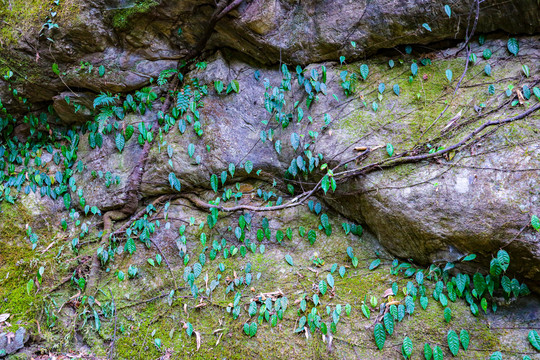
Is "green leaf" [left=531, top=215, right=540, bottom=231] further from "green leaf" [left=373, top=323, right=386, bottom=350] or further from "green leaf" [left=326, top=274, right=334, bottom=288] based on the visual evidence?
"green leaf" [left=326, top=274, right=334, bottom=288]

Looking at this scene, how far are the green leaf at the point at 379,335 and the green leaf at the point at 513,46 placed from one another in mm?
2750

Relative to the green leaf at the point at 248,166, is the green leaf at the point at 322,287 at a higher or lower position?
lower

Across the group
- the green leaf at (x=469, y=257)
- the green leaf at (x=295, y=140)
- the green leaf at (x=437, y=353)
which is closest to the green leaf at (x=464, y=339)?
the green leaf at (x=437, y=353)

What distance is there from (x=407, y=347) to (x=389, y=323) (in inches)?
8.0

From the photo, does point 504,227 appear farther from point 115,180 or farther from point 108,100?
point 108,100

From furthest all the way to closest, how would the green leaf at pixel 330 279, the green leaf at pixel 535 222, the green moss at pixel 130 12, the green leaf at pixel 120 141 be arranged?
the green leaf at pixel 120 141 < the green moss at pixel 130 12 < the green leaf at pixel 330 279 < the green leaf at pixel 535 222

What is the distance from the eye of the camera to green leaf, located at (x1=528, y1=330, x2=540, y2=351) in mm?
2512

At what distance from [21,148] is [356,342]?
480cm

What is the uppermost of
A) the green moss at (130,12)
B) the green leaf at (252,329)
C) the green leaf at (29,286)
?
the green moss at (130,12)

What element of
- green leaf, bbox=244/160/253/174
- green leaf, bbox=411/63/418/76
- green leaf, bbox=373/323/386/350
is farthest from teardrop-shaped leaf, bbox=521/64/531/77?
green leaf, bbox=244/160/253/174

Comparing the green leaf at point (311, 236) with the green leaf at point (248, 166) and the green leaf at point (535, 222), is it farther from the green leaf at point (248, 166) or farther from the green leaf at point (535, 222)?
the green leaf at point (535, 222)

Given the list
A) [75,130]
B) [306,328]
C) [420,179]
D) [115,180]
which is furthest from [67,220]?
[420,179]

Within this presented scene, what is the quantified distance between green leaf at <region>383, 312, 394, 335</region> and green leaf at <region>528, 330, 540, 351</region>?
94 cm

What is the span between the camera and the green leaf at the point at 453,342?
8.66 feet
